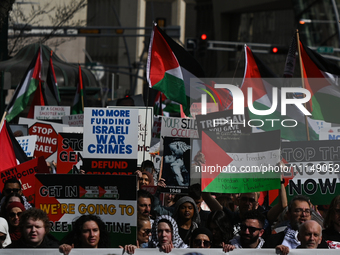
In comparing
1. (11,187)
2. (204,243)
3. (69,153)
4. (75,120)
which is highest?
(75,120)

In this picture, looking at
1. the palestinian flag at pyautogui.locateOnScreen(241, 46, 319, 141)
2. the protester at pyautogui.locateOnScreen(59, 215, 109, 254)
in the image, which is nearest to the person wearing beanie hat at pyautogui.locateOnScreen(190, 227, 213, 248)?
the protester at pyautogui.locateOnScreen(59, 215, 109, 254)

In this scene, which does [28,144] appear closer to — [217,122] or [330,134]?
[217,122]

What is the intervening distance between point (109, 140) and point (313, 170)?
97.0 inches

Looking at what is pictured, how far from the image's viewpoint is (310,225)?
5656 millimetres

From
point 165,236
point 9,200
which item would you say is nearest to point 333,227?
point 165,236

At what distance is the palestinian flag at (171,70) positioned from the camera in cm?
979

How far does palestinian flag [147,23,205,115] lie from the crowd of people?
2790mm

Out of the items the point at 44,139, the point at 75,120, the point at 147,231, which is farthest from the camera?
the point at 75,120

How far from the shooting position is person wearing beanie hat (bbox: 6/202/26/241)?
6370 millimetres

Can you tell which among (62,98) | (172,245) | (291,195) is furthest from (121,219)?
(62,98)

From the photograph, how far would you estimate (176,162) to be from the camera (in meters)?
8.51

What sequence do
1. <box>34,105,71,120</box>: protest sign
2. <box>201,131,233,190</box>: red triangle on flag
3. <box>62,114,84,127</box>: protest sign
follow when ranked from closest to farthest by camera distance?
<box>201,131,233,190</box>: red triangle on flag
<box>62,114,84,127</box>: protest sign
<box>34,105,71,120</box>: protest sign

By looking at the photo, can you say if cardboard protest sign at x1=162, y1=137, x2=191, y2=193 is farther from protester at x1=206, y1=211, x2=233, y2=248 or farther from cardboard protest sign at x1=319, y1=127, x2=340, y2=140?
cardboard protest sign at x1=319, y1=127, x2=340, y2=140

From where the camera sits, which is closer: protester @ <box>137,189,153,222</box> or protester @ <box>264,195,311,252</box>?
protester @ <box>264,195,311,252</box>
